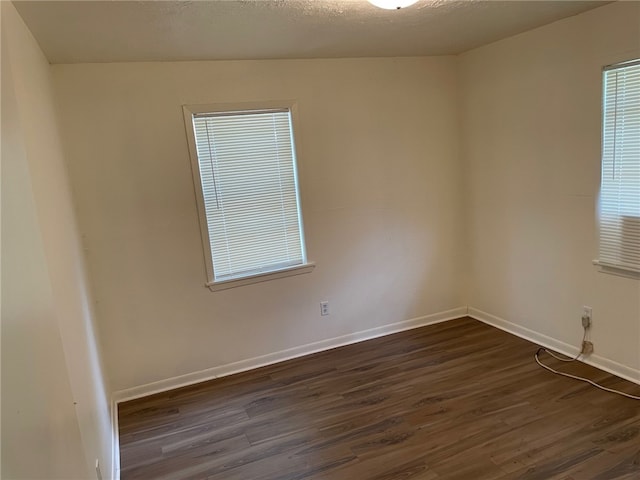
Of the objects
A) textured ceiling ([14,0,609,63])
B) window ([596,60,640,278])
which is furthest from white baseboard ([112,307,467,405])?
textured ceiling ([14,0,609,63])

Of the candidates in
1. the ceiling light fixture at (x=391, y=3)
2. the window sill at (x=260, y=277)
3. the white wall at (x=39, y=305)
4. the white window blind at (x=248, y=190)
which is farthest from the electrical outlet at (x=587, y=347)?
the white wall at (x=39, y=305)

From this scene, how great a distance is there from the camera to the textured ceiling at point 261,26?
2039mm

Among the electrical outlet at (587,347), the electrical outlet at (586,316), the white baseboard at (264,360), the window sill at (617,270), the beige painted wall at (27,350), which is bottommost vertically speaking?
the white baseboard at (264,360)

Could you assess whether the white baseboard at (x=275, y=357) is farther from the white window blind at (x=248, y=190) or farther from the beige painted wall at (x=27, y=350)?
the beige painted wall at (x=27, y=350)

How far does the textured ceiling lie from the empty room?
0.07 feet

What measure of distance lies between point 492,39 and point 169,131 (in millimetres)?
2464

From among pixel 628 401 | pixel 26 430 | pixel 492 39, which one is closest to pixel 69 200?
pixel 26 430

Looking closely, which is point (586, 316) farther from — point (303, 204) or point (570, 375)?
point (303, 204)

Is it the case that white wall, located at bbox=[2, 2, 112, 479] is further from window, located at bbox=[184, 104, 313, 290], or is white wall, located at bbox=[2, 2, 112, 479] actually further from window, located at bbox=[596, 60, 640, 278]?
window, located at bbox=[596, 60, 640, 278]

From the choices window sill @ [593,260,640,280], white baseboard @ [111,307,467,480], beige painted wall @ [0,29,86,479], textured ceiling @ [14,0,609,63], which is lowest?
white baseboard @ [111,307,467,480]

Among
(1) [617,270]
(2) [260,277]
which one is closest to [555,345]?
(1) [617,270]

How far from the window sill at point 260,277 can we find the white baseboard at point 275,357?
0.62m

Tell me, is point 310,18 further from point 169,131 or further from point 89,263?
point 89,263

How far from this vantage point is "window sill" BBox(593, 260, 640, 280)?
2723 mm
